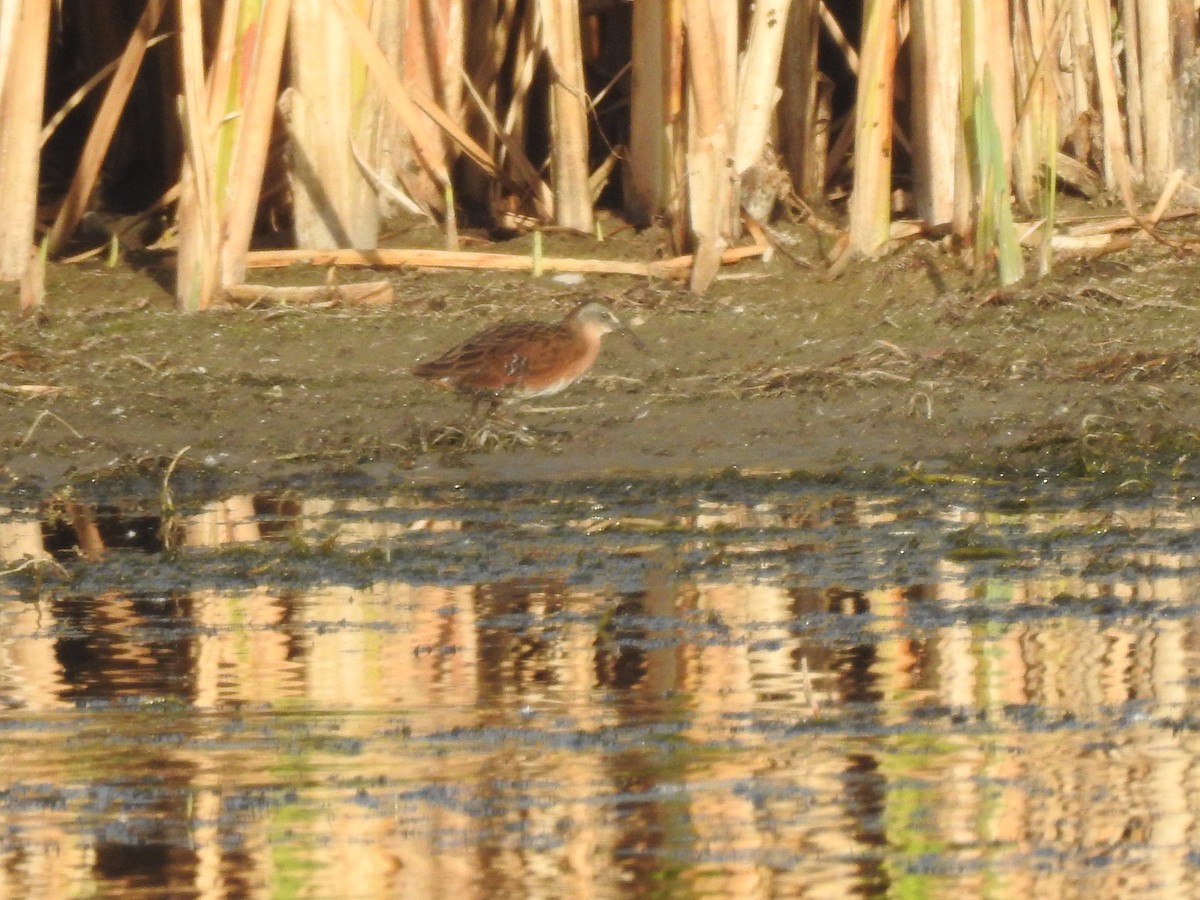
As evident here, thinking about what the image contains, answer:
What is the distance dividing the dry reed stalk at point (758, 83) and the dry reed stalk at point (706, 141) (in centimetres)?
16

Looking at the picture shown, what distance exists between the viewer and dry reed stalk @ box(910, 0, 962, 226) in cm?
988

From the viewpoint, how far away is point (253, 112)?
9453 millimetres

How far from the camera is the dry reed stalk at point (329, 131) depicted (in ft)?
32.5

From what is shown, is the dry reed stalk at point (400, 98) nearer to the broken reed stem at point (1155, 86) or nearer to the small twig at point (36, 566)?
the broken reed stem at point (1155, 86)

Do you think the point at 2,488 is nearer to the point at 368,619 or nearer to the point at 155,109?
the point at 368,619

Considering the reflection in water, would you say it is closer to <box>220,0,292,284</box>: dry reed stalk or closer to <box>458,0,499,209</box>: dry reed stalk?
<box>220,0,292,284</box>: dry reed stalk

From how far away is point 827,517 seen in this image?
7332 millimetres

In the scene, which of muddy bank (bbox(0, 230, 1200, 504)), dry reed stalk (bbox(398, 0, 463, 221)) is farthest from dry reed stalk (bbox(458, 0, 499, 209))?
muddy bank (bbox(0, 230, 1200, 504))

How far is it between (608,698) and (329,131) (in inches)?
210

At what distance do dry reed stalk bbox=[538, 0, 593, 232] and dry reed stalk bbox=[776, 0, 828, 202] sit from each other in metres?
0.87

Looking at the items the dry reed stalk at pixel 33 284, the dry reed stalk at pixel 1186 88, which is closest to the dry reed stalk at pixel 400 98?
the dry reed stalk at pixel 33 284

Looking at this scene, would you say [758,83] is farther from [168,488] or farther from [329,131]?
[168,488]

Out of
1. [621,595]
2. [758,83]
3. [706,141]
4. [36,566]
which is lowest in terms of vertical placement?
[621,595]

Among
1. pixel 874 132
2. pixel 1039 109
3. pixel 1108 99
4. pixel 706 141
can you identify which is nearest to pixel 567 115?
pixel 706 141
